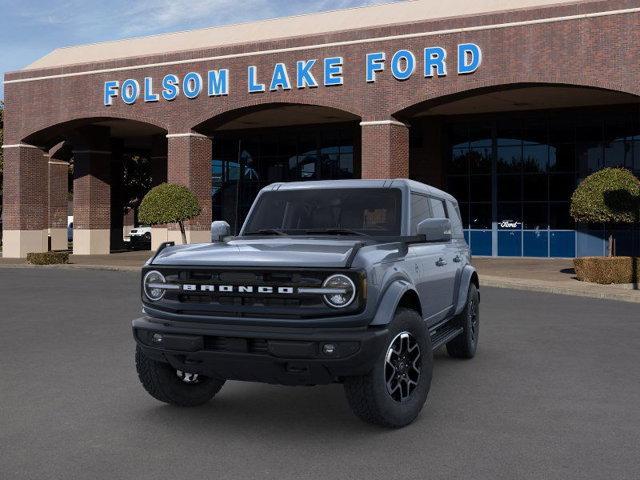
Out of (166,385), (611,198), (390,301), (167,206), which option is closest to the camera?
(390,301)

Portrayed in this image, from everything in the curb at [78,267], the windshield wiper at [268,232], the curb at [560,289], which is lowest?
the curb at [560,289]

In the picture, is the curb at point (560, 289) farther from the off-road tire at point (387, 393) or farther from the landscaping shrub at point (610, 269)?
the off-road tire at point (387, 393)

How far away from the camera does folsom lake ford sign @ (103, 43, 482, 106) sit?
27234 mm

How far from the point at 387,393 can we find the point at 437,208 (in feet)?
9.73

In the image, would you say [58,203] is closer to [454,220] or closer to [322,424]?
[454,220]

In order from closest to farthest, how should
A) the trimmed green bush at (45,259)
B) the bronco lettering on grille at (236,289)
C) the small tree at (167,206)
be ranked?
1. the bronco lettering on grille at (236,289)
2. the trimmed green bush at (45,259)
3. the small tree at (167,206)

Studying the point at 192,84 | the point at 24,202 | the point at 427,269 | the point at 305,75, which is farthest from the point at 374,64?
the point at 427,269

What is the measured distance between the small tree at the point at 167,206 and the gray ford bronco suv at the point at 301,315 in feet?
78.4

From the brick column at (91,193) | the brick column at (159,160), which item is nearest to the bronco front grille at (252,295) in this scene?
the brick column at (91,193)

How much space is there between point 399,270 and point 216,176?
124 feet

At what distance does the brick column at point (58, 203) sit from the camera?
41.6m

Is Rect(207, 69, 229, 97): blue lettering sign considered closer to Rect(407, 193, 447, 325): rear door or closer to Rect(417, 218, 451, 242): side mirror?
Rect(407, 193, 447, 325): rear door

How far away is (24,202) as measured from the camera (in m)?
36.8

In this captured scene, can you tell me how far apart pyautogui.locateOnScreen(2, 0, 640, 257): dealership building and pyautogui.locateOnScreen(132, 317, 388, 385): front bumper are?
2217 centimetres
